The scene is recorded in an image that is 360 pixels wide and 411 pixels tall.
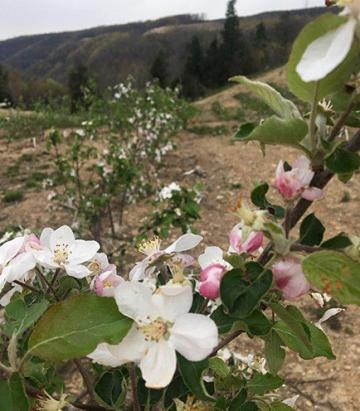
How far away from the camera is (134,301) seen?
0.62 meters

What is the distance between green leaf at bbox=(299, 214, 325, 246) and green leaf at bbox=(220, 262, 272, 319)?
0.29 feet

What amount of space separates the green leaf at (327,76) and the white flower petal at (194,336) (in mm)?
258

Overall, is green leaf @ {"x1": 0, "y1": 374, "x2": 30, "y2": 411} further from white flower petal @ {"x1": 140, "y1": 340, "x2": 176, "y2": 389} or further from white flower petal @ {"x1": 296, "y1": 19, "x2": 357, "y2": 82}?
white flower petal @ {"x1": 296, "y1": 19, "x2": 357, "y2": 82}

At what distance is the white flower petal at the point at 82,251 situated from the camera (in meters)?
0.86

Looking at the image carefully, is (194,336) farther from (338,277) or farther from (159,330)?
(338,277)

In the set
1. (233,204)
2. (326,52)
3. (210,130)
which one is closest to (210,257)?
(326,52)

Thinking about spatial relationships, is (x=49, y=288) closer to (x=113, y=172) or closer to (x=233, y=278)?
(x=233, y=278)

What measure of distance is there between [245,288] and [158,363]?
124 mm

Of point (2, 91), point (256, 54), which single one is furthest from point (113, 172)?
point (256, 54)

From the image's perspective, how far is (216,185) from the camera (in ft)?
20.7

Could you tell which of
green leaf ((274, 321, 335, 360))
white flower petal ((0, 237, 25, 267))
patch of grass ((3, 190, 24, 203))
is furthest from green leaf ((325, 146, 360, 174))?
patch of grass ((3, 190, 24, 203))

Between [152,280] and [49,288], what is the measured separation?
202 mm

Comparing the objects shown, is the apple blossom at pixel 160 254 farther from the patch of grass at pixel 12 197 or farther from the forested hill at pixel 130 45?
the forested hill at pixel 130 45

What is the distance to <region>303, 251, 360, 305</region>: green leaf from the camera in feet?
1.80
